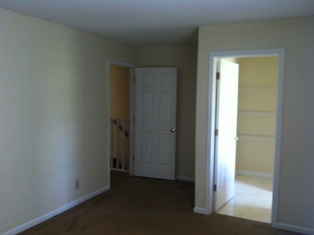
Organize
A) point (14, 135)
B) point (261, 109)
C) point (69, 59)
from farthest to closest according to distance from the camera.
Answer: point (261, 109) → point (69, 59) → point (14, 135)

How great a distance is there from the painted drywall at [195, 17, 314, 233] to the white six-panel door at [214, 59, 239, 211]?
1.79ft

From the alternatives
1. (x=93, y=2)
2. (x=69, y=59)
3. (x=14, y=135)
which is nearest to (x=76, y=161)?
(x=14, y=135)

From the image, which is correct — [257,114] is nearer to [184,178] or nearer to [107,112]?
[184,178]

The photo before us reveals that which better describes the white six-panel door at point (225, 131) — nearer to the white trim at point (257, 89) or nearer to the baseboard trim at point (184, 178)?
the baseboard trim at point (184, 178)

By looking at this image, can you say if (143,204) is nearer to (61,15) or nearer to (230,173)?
(230,173)

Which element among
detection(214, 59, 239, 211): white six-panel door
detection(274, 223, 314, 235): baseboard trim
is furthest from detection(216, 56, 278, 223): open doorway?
detection(274, 223, 314, 235): baseboard trim

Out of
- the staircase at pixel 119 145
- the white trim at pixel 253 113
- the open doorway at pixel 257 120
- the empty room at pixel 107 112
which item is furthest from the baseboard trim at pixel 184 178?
the white trim at pixel 253 113

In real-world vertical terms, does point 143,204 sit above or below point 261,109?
below

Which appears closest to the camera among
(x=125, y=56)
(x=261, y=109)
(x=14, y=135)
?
(x=14, y=135)

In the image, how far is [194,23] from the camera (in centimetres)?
355

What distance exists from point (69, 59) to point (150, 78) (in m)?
1.76

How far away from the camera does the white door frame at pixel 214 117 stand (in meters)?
3.36

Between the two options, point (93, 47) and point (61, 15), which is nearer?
point (61, 15)

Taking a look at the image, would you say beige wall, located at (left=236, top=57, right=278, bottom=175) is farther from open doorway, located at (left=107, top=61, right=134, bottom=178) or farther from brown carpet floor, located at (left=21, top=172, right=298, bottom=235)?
open doorway, located at (left=107, top=61, right=134, bottom=178)
